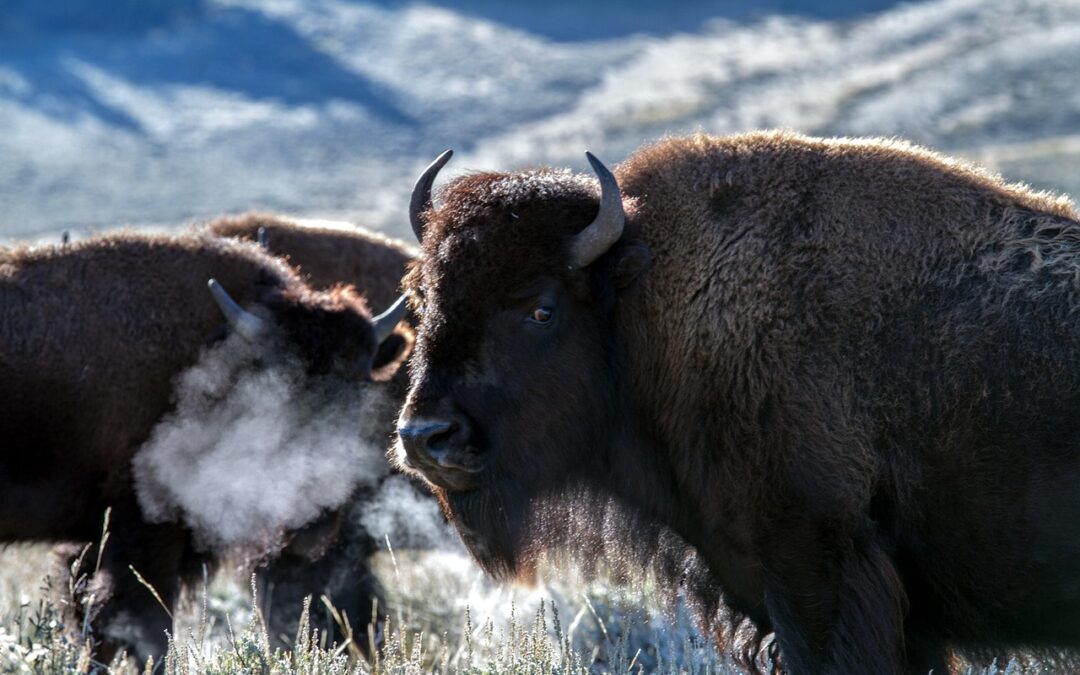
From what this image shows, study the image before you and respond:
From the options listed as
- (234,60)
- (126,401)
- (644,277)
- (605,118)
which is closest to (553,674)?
(644,277)

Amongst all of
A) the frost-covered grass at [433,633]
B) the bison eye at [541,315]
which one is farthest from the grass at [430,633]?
the bison eye at [541,315]

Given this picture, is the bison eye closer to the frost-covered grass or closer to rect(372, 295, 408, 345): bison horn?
the frost-covered grass

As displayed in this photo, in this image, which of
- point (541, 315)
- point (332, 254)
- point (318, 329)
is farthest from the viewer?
point (332, 254)

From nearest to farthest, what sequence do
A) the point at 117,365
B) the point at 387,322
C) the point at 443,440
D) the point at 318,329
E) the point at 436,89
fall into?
the point at 443,440
the point at 117,365
the point at 318,329
the point at 387,322
the point at 436,89

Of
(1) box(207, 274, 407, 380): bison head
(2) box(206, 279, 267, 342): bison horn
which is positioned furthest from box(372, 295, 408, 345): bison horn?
(2) box(206, 279, 267, 342): bison horn

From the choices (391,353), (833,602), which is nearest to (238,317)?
(391,353)

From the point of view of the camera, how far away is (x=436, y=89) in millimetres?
49375

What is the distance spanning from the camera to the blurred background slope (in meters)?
35.8

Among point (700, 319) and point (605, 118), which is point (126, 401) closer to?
point (700, 319)

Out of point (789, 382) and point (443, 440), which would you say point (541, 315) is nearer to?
point (443, 440)

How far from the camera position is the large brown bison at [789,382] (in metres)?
3.87

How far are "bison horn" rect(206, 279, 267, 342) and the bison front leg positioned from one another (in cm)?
295

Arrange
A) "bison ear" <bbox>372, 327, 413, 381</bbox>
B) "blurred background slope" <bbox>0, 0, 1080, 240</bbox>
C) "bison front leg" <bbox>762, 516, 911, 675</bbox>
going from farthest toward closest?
"blurred background slope" <bbox>0, 0, 1080, 240</bbox> < "bison ear" <bbox>372, 327, 413, 381</bbox> < "bison front leg" <bbox>762, 516, 911, 675</bbox>

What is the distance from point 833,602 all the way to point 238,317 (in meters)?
3.19
